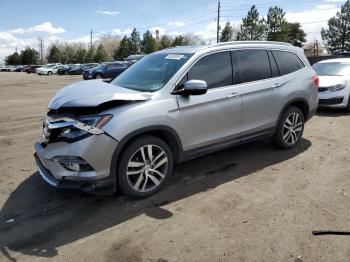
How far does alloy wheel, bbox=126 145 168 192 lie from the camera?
14.4 feet

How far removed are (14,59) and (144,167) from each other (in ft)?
368

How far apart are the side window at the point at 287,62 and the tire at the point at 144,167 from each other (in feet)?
8.76

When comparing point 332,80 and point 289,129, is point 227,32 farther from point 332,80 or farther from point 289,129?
point 289,129

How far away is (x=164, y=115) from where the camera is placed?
4.50 meters

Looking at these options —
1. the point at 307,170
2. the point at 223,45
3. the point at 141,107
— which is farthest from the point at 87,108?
the point at 307,170

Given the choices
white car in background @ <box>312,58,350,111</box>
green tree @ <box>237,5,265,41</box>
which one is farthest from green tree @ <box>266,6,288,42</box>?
white car in background @ <box>312,58,350,111</box>

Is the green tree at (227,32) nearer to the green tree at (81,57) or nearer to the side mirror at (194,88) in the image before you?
the green tree at (81,57)

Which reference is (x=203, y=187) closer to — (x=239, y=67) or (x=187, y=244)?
(x=187, y=244)

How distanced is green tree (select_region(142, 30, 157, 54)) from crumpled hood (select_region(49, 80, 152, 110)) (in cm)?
7692

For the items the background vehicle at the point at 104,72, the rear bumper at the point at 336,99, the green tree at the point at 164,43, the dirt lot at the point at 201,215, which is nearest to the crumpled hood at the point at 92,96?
the dirt lot at the point at 201,215

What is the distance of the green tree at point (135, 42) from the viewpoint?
81.0 metres

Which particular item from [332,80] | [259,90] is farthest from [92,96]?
[332,80]

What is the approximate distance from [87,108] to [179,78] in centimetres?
127

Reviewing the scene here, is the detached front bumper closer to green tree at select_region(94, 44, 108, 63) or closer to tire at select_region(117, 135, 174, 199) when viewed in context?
tire at select_region(117, 135, 174, 199)
